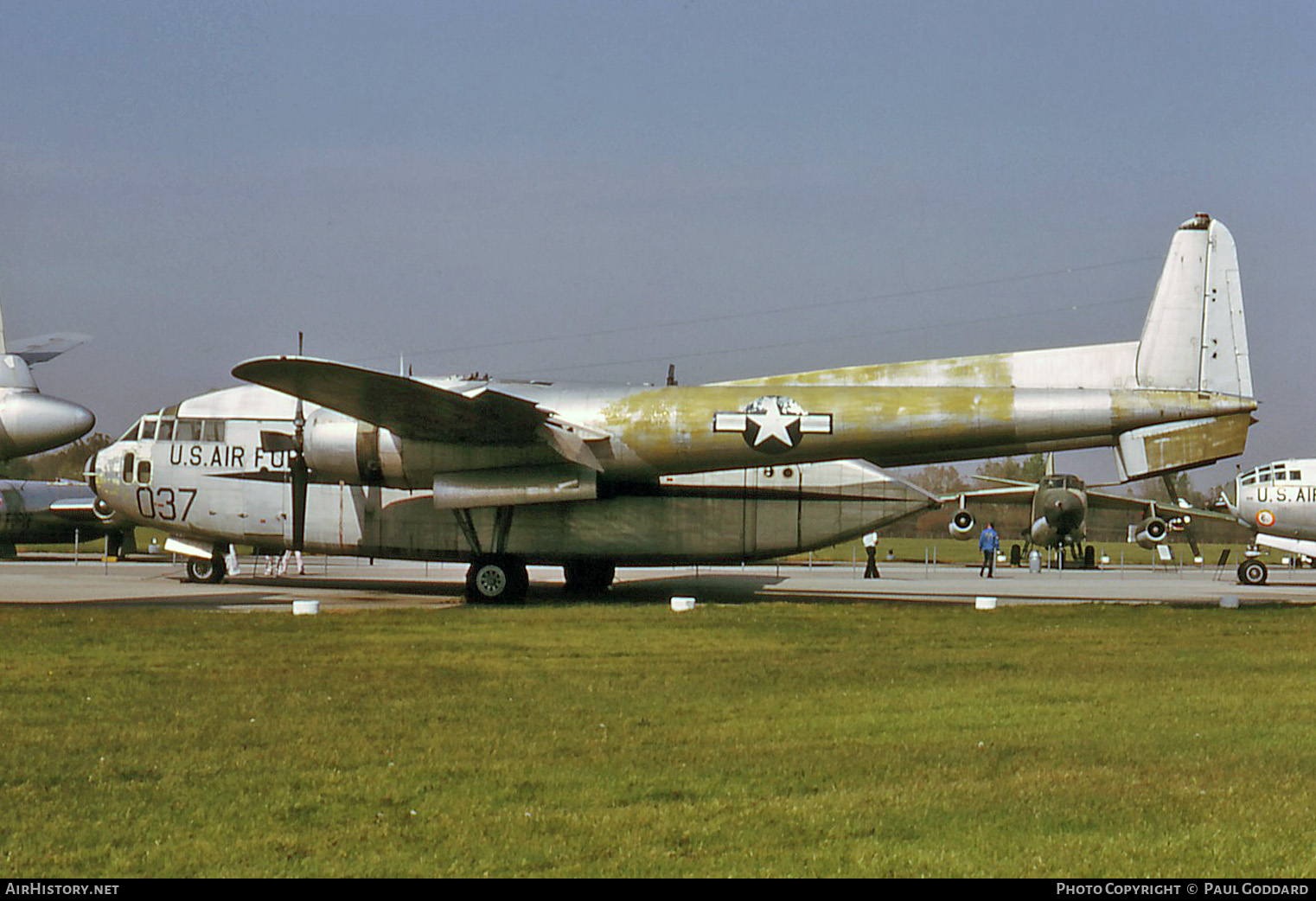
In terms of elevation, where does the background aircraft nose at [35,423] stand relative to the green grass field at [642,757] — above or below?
above

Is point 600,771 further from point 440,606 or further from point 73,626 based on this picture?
point 440,606

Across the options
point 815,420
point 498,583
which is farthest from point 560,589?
point 815,420

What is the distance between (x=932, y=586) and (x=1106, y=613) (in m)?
10.7

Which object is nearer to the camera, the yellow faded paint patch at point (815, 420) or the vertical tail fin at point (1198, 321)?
the vertical tail fin at point (1198, 321)

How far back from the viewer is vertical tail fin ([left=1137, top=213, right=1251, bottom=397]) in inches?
725

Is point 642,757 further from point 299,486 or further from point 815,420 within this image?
point 299,486

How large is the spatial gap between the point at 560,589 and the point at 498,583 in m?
4.72

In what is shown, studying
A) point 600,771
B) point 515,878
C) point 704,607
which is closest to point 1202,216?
point 704,607

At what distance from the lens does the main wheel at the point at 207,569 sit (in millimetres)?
25766

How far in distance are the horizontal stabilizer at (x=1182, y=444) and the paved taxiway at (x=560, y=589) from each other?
505 cm

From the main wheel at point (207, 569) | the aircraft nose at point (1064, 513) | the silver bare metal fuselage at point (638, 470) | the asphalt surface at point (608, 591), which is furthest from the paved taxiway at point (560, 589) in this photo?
the aircraft nose at point (1064, 513)

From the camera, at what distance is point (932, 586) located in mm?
29969

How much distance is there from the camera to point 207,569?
85.0 ft

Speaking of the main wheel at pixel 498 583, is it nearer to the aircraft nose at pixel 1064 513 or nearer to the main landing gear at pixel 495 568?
the main landing gear at pixel 495 568
